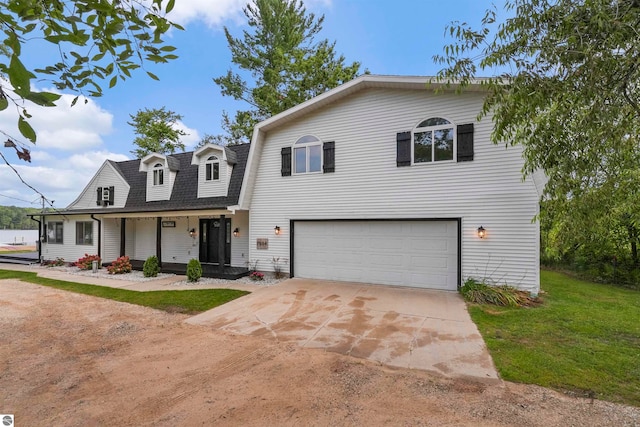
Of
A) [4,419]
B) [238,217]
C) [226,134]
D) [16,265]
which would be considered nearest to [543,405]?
[4,419]

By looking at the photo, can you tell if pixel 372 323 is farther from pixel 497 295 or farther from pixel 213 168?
pixel 213 168

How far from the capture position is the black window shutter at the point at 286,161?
1027cm

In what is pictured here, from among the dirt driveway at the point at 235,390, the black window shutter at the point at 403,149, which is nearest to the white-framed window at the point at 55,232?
the dirt driveway at the point at 235,390

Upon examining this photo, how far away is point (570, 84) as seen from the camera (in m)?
3.59

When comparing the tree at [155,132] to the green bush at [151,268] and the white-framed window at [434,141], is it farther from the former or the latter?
the white-framed window at [434,141]

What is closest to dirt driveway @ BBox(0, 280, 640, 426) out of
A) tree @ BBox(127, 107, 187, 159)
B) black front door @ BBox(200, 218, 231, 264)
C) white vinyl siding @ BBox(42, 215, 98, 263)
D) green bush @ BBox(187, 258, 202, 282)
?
green bush @ BBox(187, 258, 202, 282)

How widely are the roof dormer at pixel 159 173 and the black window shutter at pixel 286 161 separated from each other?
226 inches

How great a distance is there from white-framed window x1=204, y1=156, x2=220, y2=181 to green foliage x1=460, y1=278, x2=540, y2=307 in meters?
9.64

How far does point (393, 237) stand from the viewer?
352 inches

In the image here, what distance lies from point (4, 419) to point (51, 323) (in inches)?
152

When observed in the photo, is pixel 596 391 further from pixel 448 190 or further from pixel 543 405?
pixel 448 190

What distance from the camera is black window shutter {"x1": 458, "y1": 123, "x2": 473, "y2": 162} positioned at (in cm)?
800

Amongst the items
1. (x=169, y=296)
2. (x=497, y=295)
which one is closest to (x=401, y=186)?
(x=497, y=295)

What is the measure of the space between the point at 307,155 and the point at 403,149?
10.5ft
